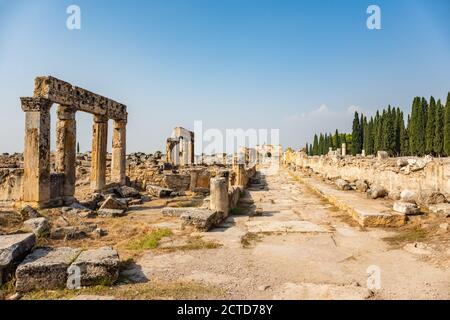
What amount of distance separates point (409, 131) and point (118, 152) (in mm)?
38908

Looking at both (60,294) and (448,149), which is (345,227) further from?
(448,149)

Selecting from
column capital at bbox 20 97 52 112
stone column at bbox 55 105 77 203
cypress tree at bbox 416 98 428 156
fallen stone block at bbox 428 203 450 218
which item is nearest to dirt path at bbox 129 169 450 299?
fallen stone block at bbox 428 203 450 218

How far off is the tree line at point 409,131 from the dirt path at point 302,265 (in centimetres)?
3570

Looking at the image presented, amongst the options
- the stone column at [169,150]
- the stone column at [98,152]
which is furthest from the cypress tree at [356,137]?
the stone column at [98,152]

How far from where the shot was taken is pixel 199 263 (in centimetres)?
420

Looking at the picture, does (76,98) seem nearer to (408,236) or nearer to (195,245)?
(195,245)

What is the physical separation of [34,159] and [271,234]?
7011mm

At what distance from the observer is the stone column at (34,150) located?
8.60m

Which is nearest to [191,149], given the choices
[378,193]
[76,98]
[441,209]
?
[76,98]

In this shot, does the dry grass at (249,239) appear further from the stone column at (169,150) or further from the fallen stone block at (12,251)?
the stone column at (169,150)

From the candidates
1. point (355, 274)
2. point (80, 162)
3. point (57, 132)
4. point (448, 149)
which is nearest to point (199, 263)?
point (355, 274)

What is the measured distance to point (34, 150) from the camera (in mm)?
8664

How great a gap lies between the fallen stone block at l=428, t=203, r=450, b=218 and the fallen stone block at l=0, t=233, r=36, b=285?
670 centimetres

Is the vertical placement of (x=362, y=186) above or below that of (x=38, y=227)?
above
